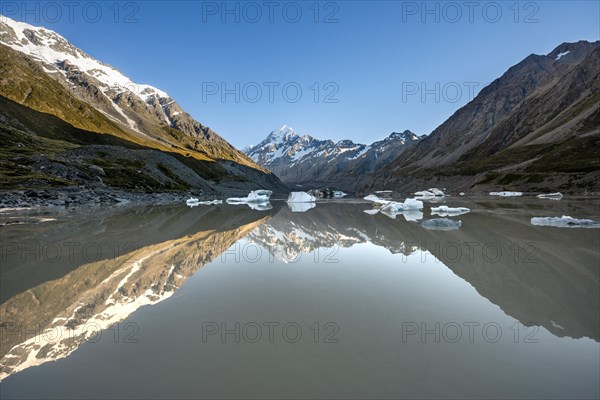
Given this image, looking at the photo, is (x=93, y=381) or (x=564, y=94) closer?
(x=93, y=381)

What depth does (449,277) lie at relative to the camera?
41.0ft

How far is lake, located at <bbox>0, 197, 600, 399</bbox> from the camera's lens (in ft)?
17.7

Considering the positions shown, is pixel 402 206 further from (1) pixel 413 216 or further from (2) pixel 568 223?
(2) pixel 568 223

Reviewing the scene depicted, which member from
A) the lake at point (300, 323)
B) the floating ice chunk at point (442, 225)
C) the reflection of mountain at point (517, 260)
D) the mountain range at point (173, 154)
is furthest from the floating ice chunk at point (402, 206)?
→ the mountain range at point (173, 154)

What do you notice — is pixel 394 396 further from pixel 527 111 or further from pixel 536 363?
pixel 527 111

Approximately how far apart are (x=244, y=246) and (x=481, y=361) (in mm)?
15103

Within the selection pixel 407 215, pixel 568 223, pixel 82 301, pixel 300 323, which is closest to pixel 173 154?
pixel 407 215

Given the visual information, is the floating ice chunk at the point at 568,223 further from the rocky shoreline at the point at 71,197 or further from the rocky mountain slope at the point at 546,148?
the rocky mountain slope at the point at 546,148

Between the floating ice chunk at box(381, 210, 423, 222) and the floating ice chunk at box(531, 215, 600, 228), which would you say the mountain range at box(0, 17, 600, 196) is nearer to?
the floating ice chunk at box(381, 210, 423, 222)

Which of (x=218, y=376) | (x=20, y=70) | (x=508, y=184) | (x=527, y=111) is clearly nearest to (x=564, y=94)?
(x=527, y=111)

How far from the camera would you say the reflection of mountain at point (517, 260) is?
896cm

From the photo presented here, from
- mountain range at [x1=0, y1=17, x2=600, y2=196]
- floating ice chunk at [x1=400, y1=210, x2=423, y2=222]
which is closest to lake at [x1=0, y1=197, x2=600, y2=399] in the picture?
floating ice chunk at [x1=400, y1=210, x2=423, y2=222]

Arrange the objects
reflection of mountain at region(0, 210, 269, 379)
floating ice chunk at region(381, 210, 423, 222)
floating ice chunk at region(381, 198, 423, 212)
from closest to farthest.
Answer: reflection of mountain at region(0, 210, 269, 379), floating ice chunk at region(381, 210, 423, 222), floating ice chunk at region(381, 198, 423, 212)

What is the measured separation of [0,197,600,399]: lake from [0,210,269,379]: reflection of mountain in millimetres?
53
